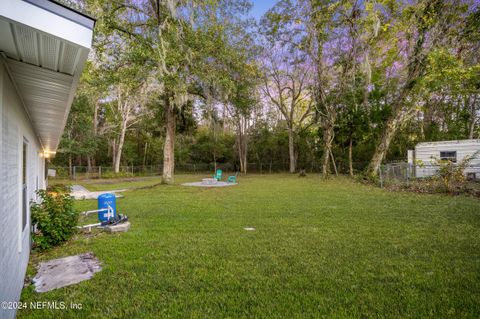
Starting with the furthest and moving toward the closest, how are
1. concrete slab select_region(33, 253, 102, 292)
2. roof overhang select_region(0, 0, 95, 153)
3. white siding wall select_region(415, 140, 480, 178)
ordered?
white siding wall select_region(415, 140, 480, 178), concrete slab select_region(33, 253, 102, 292), roof overhang select_region(0, 0, 95, 153)

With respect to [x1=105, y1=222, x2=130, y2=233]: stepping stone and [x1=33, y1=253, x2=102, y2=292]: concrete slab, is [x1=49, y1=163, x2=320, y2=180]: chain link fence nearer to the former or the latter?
[x1=105, y1=222, x2=130, y2=233]: stepping stone

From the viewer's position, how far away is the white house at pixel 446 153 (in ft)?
45.1

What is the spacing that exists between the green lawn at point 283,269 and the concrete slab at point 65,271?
14 cm

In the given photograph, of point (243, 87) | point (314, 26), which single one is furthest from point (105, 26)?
point (314, 26)

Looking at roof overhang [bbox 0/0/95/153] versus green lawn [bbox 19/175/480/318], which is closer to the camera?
roof overhang [bbox 0/0/95/153]

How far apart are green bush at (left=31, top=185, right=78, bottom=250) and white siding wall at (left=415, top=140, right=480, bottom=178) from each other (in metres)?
14.9

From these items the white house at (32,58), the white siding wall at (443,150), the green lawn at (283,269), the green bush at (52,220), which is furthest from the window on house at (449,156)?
the white house at (32,58)

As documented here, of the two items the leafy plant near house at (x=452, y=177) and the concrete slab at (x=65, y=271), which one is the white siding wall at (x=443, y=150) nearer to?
the leafy plant near house at (x=452, y=177)

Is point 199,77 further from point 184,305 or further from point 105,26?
point 184,305

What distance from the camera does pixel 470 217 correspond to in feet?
19.9

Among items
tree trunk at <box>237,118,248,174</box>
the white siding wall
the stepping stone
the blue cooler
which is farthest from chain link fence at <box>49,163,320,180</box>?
the stepping stone

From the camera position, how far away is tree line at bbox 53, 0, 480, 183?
37.1ft

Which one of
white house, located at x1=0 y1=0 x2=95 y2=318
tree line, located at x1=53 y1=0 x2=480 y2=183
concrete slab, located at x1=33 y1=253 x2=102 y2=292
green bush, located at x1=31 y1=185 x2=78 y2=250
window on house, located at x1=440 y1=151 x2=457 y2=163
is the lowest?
concrete slab, located at x1=33 y1=253 x2=102 y2=292

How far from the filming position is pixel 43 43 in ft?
5.10
